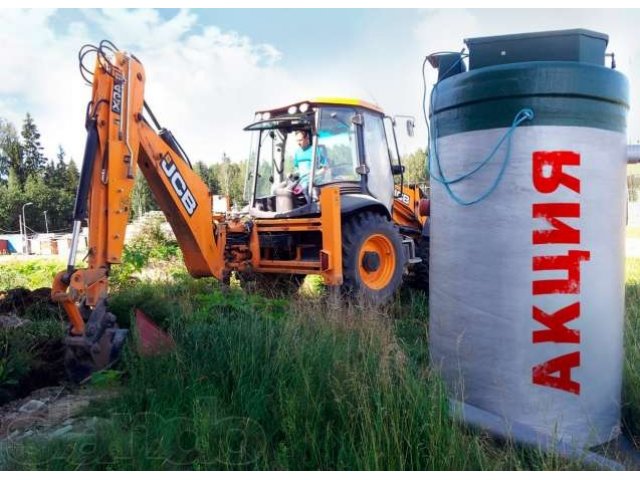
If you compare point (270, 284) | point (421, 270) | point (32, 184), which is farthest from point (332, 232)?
point (32, 184)

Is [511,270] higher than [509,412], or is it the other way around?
[511,270]

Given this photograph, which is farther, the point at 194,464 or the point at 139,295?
the point at 139,295

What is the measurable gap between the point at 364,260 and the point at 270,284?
1.39 meters

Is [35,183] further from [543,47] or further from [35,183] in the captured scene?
[543,47]

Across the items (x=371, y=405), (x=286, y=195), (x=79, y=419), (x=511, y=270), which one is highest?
(x=286, y=195)

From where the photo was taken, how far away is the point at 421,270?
27.8ft

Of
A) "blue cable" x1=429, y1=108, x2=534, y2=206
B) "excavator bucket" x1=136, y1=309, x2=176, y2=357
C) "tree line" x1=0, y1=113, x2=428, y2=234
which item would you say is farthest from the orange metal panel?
"tree line" x1=0, y1=113, x2=428, y2=234

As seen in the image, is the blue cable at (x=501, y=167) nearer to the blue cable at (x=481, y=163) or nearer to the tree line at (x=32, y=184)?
the blue cable at (x=481, y=163)

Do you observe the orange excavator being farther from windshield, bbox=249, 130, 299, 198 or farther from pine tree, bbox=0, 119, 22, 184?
pine tree, bbox=0, 119, 22, 184

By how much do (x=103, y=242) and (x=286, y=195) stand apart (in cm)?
308

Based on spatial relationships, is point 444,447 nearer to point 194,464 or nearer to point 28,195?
point 194,464

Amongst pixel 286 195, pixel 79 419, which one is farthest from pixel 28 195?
pixel 79 419

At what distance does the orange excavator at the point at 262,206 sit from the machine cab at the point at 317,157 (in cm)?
2

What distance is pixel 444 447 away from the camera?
248 centimetres
